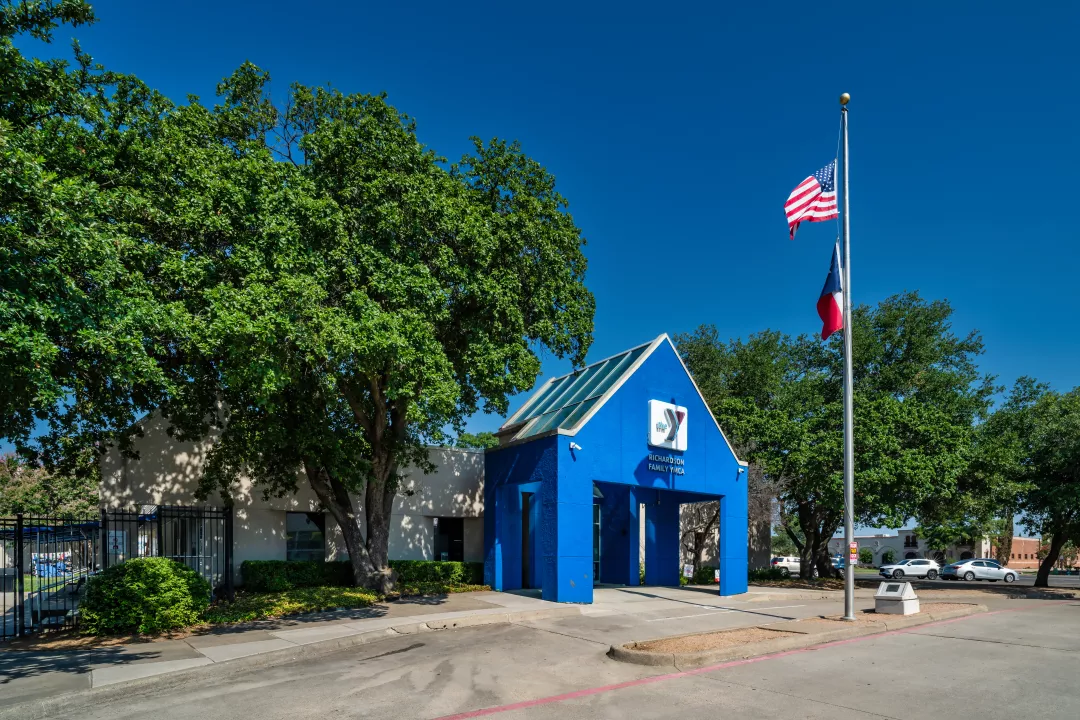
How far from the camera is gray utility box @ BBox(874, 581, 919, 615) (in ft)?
58.1

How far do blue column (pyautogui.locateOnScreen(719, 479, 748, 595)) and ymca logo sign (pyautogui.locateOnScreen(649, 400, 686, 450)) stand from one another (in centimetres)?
299

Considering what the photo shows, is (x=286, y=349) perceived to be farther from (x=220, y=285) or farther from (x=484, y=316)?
(x=484, y=316)

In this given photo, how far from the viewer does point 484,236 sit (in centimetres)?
1767

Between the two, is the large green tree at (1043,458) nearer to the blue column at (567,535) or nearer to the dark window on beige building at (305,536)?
the blue column at (567,535)

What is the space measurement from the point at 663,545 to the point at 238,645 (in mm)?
17203

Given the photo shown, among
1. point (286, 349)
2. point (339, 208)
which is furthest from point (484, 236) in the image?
point (286, 349)

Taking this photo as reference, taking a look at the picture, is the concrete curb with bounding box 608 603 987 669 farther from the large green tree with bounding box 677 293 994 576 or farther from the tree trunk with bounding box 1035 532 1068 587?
the tree trunk with bounding box 1035 532 1068 587

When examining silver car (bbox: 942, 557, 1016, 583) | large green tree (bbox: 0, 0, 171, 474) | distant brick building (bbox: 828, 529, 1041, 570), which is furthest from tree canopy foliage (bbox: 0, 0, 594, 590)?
distant brick building (bbox: 828, 529, 1041, 570)

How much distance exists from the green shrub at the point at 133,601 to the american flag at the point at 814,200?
15.5 meters

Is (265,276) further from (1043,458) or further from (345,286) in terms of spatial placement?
(1043,458)

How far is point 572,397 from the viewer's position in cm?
2384

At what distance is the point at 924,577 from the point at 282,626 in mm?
45150

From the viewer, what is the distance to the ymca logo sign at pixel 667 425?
21.7m

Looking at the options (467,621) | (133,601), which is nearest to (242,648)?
(133,601)
